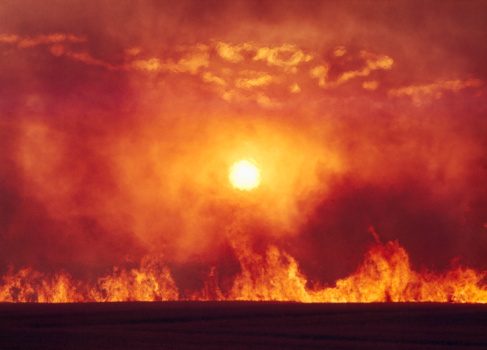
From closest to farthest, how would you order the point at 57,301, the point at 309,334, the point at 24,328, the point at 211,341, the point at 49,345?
the point at 49,345 < the point at 211,341 < the point at 309,334 < the point at 24,328 < the point at 57,301

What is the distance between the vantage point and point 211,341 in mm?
18734

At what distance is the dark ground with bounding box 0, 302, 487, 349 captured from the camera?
17688 mm

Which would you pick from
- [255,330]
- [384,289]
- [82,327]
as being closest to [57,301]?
[384,289]

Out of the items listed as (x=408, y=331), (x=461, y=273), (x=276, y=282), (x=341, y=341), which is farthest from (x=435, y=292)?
(x=341, y=341)

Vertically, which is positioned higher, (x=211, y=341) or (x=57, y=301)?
(x=57, y=301)

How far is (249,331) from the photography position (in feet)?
72.5

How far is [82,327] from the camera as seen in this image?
23.4m

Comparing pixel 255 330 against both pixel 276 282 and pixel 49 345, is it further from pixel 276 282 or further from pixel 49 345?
pixel 276 282

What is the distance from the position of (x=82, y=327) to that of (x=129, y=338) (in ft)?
15.6

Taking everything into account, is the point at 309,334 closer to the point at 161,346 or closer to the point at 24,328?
the point at 161,346

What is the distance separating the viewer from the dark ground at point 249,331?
17688mm

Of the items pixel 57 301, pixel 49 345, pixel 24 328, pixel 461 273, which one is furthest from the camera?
pixel 57 301

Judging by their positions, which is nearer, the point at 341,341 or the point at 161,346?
the point at 161,346

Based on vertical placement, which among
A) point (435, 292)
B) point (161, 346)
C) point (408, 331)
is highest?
point (435, 292)
